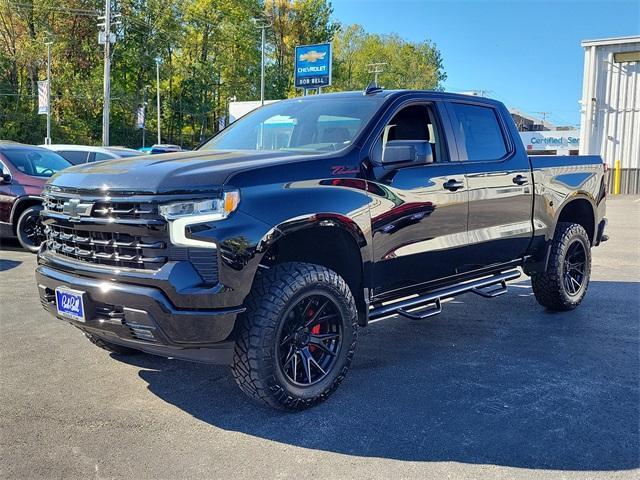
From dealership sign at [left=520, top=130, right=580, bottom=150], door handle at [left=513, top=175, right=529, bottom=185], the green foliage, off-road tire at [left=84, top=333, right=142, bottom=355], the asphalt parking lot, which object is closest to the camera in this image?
the asphalt parking lot

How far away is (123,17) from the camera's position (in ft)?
170

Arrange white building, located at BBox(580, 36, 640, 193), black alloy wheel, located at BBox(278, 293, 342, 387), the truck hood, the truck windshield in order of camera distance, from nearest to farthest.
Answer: the truck hood, black alloy wheel, located at BBox(278, 293, 342, 387), the truck windshield, white building, located at BBox(580, 36, 640, 193)

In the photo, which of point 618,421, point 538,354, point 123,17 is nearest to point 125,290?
point 618,421

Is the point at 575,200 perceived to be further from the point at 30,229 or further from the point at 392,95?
the point at 30,229

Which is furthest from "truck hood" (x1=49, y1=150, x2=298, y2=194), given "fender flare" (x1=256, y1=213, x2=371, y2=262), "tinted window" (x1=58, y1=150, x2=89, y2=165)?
"tinted window" (x1=58, y1=150, x2=89, y2=165)

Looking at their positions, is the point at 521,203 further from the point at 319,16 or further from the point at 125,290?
the point at 319,16

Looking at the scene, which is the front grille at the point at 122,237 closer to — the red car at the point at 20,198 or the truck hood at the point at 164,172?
the truck hood at the point at 164,172

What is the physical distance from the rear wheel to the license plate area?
5.85m

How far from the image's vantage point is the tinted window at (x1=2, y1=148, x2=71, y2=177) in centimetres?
896

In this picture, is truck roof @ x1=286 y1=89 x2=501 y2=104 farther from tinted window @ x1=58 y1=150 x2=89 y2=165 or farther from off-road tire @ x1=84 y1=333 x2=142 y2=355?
tinted window @ x1=58 y1=150 x2=89 y2=165

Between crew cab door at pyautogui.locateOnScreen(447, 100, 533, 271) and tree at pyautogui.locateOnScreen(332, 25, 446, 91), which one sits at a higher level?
tree at pyautogui.locateOnScreen(332, 25, 446, 91)

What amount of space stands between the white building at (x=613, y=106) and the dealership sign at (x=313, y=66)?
14.2 m

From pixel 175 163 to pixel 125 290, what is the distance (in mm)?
844

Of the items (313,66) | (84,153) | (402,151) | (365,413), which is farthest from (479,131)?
(313,66)
